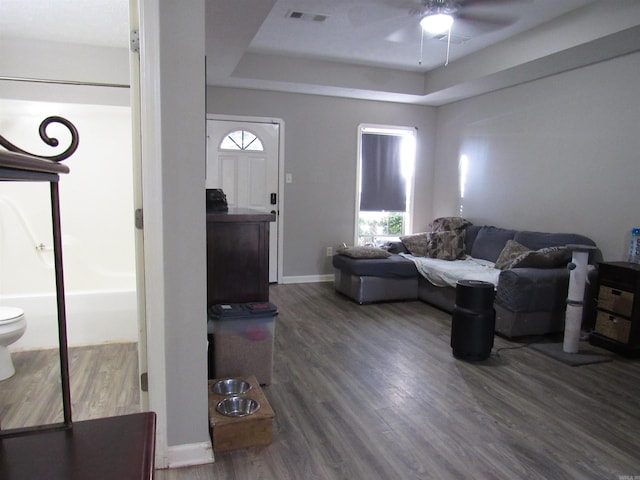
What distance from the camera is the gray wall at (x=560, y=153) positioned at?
3.70 meters

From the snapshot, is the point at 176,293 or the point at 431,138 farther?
the point at 431,138

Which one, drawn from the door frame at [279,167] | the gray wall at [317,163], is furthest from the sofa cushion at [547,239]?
the door frame at [279,167]

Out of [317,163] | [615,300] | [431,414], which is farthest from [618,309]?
[317,163]

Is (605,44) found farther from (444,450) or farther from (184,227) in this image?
(184,227)

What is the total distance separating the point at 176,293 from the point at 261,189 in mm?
3629

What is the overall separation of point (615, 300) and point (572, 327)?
1.36 feet

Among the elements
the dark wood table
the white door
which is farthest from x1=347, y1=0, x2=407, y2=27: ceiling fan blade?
the dark wood table

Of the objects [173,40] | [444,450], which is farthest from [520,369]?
[173,40]

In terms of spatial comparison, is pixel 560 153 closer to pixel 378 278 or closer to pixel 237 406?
pixel 378 278

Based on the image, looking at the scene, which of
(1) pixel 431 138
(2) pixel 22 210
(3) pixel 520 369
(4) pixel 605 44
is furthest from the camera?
(1) pixel 431 138

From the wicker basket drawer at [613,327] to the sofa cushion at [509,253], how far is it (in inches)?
35.2

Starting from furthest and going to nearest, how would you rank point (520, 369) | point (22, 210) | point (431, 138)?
point (431, 138) < point (22, 210) < point (520, 369)

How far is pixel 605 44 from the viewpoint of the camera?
3.45 metres

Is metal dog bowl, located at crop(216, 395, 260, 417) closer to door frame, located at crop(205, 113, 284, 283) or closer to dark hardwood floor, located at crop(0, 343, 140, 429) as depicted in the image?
dark hardwood floor, located at crop(0, 343, 140, 429)
